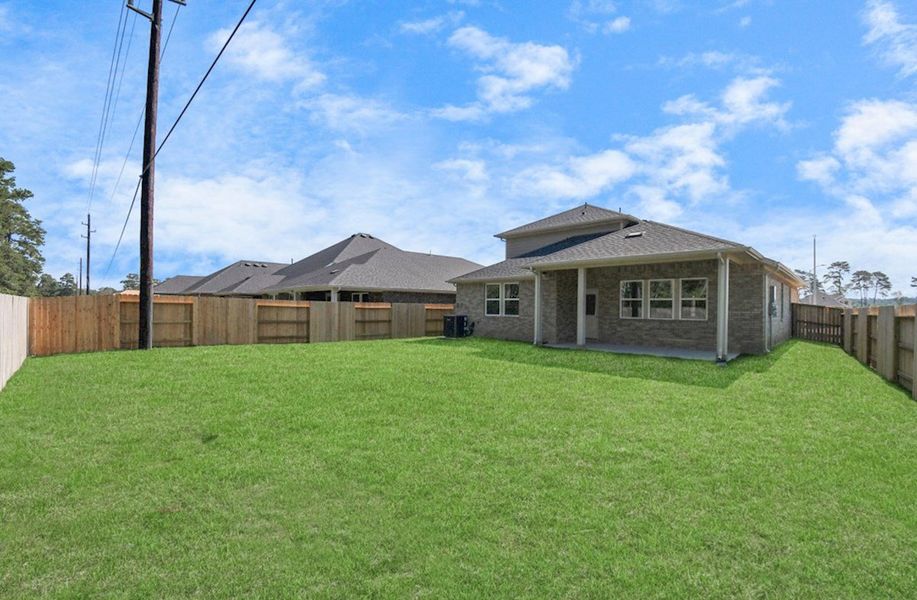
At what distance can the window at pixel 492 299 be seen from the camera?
1978cm

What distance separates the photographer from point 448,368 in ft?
35.4

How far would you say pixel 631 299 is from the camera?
16.1 m

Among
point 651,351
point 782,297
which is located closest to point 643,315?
point 651,351

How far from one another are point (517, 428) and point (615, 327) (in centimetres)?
1091

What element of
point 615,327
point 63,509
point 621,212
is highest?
point 621,212

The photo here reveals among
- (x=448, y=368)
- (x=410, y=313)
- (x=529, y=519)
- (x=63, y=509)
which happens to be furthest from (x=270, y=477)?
(x=410, y=313)

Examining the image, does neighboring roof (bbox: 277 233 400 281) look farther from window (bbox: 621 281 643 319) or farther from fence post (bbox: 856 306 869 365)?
fence post (bbox: 856 306 869 365)

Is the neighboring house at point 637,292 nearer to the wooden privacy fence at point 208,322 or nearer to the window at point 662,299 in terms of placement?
the window at point 662,299

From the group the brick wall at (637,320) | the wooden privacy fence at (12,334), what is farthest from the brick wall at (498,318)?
the wooden privacy fence at (12,334)

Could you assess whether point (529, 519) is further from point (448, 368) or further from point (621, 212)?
point (621, 212)

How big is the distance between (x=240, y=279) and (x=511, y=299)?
93.7 ft

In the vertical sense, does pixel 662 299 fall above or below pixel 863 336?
above

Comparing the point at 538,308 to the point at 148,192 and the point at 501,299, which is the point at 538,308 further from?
the point at 148,192

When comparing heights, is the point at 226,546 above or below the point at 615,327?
below
